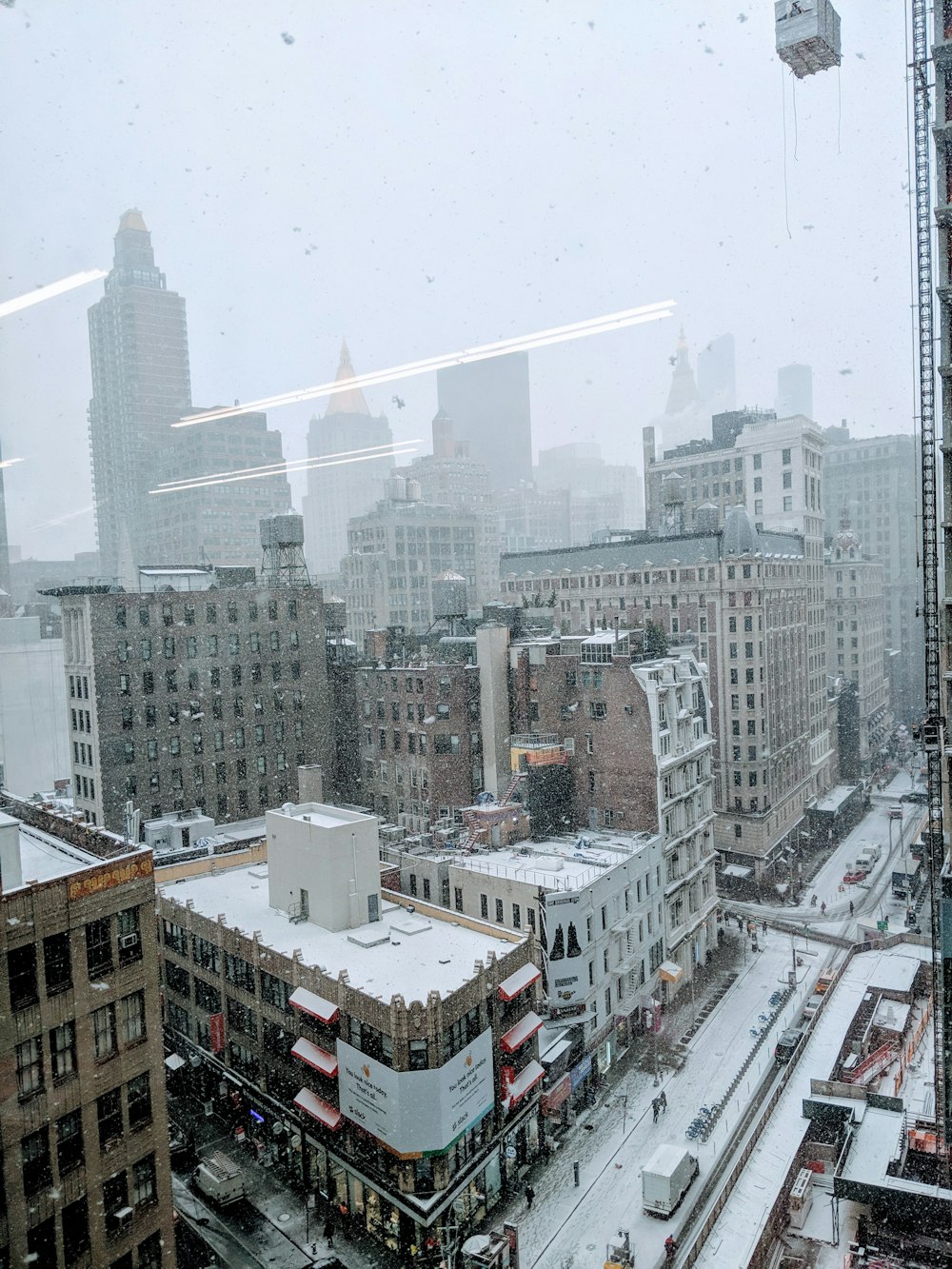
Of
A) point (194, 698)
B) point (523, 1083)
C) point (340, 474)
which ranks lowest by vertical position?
point (523, 1083)

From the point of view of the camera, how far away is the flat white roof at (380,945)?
66.9ft

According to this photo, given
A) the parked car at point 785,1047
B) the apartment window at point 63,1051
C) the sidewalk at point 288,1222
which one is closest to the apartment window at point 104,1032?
the apartment window at point 63,1051

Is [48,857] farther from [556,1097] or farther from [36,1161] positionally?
[556,1097]

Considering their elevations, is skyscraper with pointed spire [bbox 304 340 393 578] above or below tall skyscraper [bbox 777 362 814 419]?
below

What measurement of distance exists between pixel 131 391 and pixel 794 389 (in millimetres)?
47624

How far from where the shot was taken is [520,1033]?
21.7 metres

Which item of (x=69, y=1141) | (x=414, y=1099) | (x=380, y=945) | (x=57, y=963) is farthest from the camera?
(x=380, y=945)

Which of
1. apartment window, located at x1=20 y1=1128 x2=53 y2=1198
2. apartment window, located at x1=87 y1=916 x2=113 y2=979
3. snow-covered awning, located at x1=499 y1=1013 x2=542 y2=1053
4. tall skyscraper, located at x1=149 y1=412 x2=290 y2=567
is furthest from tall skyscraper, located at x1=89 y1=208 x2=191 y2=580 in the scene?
apartment window, located at x1=20 y1=1128 x2=53 y2=1198

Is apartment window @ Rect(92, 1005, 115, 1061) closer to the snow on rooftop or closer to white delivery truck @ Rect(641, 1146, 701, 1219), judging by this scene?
the snow on rooftop

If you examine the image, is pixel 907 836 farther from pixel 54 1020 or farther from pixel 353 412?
pixel 54 1020

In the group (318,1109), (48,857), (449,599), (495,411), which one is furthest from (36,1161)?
(495,411)

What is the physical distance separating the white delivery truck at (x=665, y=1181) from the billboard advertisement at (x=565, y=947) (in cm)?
564

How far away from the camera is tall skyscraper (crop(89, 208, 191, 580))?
143 feet

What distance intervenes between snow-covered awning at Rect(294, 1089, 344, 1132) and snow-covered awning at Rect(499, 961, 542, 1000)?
14.9ft
